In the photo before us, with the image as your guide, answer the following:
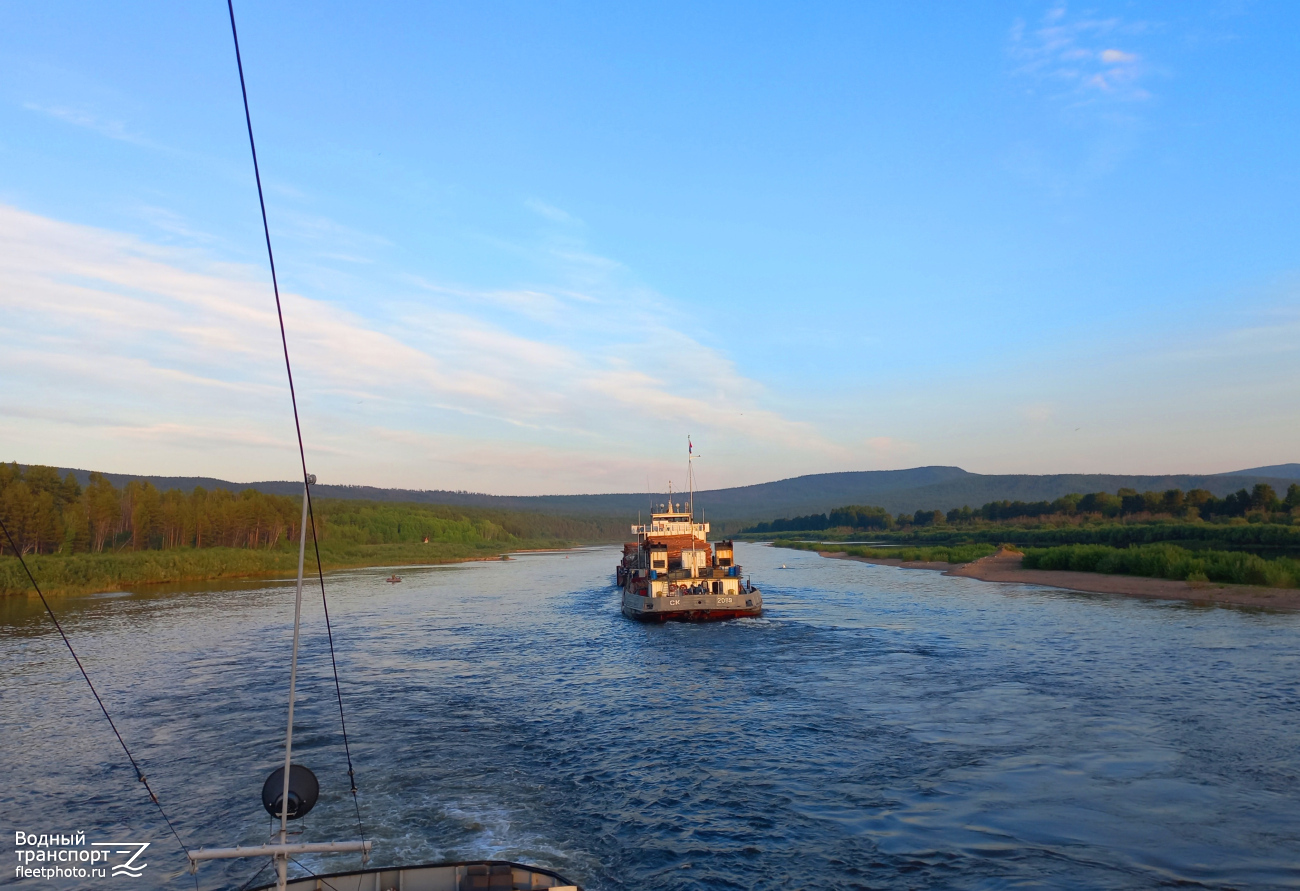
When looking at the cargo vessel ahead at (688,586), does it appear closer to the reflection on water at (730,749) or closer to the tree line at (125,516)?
the reflection on water at (730,749)

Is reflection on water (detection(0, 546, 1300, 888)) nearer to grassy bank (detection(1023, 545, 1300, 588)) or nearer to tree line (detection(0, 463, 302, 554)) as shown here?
grassy bank (detection(1023, 545, 1300, 588))

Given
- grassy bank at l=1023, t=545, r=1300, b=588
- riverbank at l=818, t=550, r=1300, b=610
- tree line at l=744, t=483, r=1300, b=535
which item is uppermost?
tree line at l=744, t=483, r=1300, b=535

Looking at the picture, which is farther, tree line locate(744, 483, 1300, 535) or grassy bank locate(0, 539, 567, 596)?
tree line locate(744, 483, 1300, 535)

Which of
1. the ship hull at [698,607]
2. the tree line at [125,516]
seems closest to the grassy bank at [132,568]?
the tree line at [125,516]

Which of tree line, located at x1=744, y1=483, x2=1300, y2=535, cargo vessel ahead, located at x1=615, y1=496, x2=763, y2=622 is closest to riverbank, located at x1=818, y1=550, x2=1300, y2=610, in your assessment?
cargo vessel ahead, located at x1=615, y1=496, x2=763, y2=622

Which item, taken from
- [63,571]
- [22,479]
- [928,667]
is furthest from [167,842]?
[22,479]

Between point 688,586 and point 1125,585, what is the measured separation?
126ft

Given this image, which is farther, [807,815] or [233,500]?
[233,500]

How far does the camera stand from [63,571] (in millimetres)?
74312

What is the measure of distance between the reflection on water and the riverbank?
969 centimetres

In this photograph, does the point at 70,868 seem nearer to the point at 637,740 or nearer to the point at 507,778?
the point at 507,778

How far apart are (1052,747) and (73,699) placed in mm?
35340

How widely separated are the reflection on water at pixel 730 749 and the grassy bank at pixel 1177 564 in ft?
48.5

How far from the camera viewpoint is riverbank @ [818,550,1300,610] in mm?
50906
